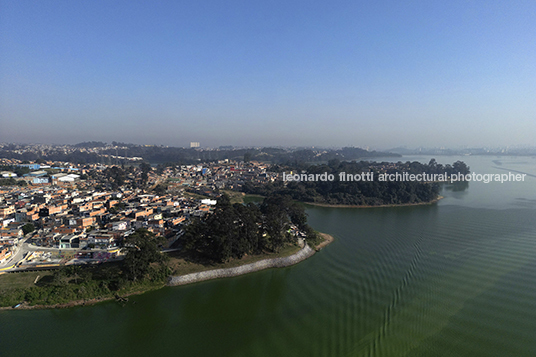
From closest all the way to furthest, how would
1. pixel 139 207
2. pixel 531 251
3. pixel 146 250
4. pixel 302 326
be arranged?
1. pixel 302 326
2. pixel 146 250
3. pixel 531 251
4. pixel 139 207

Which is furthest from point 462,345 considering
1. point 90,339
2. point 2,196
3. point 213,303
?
point 2,196

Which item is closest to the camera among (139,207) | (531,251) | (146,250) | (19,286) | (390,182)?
(19,286)

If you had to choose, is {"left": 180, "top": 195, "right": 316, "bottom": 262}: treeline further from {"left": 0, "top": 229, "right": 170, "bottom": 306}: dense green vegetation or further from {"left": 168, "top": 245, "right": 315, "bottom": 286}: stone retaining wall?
{"left": 0, "top": 229, "right": 170, "bottom": 306}: dense green vegetation

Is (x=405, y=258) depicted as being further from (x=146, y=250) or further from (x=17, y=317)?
(x=17, y=317)

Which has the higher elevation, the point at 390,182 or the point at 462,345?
the point at 390,182

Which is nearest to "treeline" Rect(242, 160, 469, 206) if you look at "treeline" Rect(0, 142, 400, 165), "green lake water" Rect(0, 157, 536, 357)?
"green lake water" Rect(0, 157, 536, 357)

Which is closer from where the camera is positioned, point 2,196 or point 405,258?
point 405,258

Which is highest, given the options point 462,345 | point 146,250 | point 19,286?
point 146,250

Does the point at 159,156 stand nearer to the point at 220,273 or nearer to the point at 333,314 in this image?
the point at 220,273
